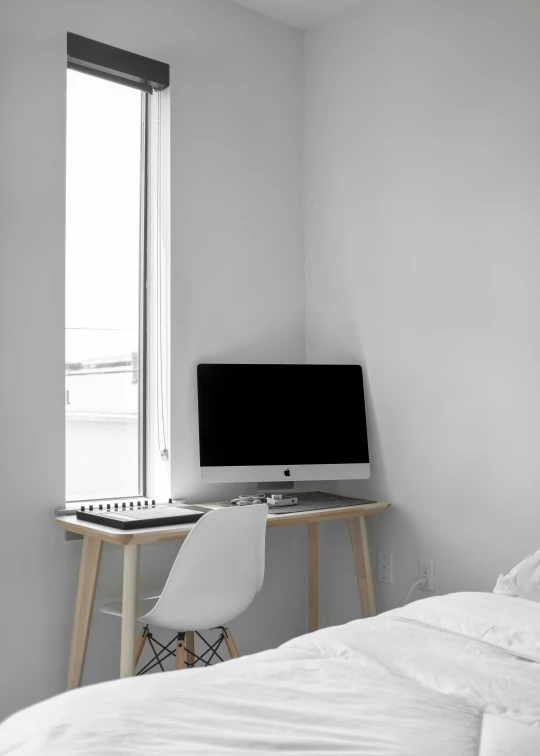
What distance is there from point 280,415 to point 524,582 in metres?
1.15

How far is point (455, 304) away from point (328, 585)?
129 centimetres

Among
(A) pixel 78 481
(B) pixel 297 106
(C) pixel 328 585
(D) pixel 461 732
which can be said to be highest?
(B) pixel 297 106

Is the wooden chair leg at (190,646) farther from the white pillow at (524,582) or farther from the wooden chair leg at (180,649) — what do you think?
the white pillow at (524,582)

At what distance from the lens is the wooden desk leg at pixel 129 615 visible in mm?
2191

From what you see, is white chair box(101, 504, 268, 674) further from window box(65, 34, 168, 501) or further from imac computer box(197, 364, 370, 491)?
window box(65, 34, 168, 501)

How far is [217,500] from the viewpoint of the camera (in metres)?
2.93

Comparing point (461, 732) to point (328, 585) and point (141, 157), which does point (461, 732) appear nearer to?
point (328, 585)

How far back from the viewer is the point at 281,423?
2824 millimetres

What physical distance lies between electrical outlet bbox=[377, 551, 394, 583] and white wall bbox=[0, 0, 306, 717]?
0.39 meters

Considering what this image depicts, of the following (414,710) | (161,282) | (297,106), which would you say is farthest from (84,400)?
(414,710)

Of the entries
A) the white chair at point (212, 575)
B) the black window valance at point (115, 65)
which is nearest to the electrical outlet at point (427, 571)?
the white chair at point (212, 575)

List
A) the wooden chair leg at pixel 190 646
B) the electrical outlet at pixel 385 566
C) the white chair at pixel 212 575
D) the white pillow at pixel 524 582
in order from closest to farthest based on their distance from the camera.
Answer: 1. the white pillow at pixel 524 582
2. the white chair at pixel 212 575
3. the wooden chair leg at pixel 190 646
4. the electrical outlet at pixel 385 566

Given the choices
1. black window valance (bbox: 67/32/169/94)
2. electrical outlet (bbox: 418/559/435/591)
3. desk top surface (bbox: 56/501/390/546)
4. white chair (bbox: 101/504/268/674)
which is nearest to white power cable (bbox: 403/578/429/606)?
electrical outlet (bbox: 418/559/435/591)

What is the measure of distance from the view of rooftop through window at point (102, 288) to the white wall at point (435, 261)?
0.78 metres
